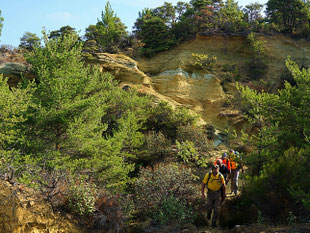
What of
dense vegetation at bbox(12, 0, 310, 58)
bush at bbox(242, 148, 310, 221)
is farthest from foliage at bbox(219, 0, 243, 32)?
bush at bbox(242, 148, 310, 221)

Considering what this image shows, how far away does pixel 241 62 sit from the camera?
27766mm

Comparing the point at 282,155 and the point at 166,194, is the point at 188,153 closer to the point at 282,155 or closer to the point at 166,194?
the point at 166,194

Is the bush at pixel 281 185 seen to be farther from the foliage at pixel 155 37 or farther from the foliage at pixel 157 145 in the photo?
the foliage at pixel 155 37

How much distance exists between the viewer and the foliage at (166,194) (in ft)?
26.5

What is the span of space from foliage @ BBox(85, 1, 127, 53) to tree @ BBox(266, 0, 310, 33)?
20759 millimetres

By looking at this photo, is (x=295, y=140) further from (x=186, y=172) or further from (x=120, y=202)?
(x=120, y=202)

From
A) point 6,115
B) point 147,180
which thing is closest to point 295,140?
point 147,180

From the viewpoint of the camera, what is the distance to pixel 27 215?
7449 mm

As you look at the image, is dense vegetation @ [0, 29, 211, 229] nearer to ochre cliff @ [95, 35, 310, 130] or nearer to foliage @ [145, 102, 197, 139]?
foliage @ [145, 102, 197, 139]

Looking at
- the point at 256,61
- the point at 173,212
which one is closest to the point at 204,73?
the point at 256,61

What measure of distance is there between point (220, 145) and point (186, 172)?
32.7 ft

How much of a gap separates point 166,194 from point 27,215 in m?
4.62

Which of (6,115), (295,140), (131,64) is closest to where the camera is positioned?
(295,140)

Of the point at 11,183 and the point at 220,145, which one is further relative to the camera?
the point at 220,145
